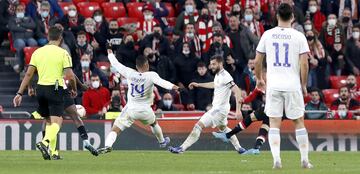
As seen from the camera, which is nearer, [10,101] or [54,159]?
[54,159]

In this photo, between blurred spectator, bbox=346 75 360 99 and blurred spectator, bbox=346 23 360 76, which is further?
blurred spectator, bbox=346 23 360 76

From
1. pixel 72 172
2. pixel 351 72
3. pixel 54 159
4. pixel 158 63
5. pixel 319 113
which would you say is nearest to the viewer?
→ pixel 72 172

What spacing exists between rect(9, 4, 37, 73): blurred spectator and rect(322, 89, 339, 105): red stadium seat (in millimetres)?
7863

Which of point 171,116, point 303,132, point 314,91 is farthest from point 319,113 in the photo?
point 303,132

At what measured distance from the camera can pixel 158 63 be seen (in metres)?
34.1

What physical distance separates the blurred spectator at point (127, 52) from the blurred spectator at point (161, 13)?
2.25 metres

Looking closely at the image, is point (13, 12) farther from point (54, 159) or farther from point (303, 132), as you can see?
point (303, 132)

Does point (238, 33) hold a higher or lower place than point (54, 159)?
higher

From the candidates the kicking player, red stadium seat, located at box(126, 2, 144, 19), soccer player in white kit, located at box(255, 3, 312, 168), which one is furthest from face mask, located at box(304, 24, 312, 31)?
soccer player in white kit, located at box(255, 3, 312, 168)

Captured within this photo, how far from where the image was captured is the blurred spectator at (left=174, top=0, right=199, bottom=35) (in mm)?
35562

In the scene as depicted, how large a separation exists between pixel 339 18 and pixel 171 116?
799 centimetres

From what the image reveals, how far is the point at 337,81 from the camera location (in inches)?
1406

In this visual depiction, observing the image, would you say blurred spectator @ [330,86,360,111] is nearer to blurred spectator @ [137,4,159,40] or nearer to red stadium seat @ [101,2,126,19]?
blurred spectator @ [137,4,159,40]

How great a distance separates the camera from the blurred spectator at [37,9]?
3412 centimetres
